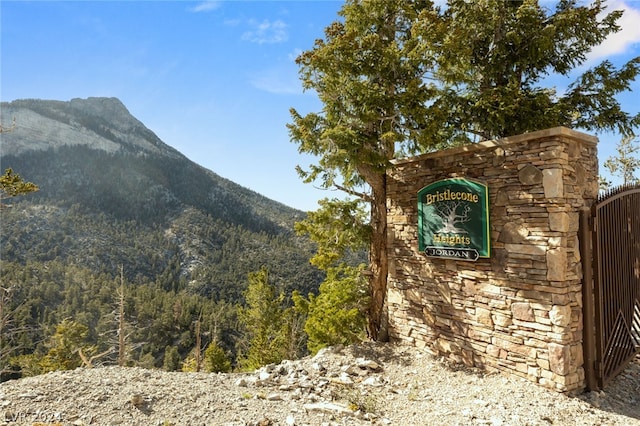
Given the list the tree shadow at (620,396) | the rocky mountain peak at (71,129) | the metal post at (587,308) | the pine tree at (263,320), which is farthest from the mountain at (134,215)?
the metal post at (587,308)

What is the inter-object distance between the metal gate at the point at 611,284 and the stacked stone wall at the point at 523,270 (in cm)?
14

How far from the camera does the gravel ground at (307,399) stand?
157 inches

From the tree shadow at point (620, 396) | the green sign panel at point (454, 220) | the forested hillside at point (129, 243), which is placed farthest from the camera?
the forested hillside at point (129, 243)

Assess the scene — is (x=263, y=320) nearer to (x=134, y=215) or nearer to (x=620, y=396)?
(x=620, y=396)

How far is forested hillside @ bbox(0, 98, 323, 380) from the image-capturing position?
127 feet

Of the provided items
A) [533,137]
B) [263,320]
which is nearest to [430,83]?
[533,137]

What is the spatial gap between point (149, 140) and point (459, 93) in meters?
110

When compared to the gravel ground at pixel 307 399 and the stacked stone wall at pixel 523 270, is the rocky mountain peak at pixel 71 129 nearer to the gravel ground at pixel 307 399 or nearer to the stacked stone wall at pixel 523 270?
the gravel ground at pixel 307 399

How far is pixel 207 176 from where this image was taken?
80625mm

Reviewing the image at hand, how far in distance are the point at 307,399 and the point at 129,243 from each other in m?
64.3

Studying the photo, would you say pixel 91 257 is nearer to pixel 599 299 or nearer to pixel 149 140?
pixel 149 140

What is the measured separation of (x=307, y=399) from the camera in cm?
471

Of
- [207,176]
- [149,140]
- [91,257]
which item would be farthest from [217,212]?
[149,140]

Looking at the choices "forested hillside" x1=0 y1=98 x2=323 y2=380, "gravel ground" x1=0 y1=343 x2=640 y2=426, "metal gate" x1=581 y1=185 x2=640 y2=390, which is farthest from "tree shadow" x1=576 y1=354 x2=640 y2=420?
"forested hillside" x1=0 y1=98 x2=323 y2=380
